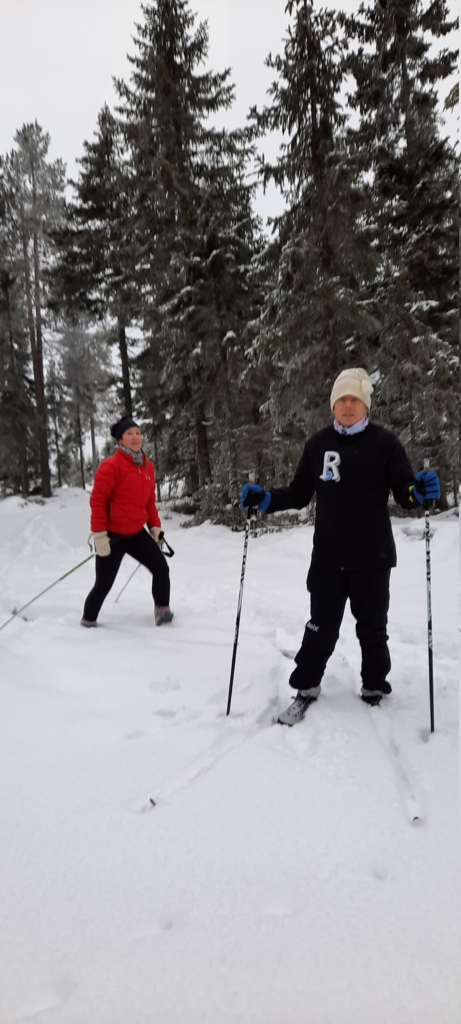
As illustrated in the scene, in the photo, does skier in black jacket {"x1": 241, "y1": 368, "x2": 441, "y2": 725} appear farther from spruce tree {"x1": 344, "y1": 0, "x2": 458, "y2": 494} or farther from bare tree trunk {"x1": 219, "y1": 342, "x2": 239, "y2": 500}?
bare tree trunk {"x1": 219, "y1": 342, "x2": 239, "y2": 500}

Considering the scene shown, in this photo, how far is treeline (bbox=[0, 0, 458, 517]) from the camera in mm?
10219

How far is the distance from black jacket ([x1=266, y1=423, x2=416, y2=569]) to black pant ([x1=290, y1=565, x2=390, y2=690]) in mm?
120

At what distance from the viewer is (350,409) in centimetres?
320

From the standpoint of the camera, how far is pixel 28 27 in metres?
6.15

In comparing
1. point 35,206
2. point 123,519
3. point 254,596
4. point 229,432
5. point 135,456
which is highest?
point 35,206

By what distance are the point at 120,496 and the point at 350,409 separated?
2.85 meters

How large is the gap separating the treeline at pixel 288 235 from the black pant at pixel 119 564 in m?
6.66

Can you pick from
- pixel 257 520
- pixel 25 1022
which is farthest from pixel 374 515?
pixel 257 520

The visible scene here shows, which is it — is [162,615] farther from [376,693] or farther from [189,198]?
[189,198]

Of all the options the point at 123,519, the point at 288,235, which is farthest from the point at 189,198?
the point at 123,519

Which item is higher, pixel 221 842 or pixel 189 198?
pixel 189 198

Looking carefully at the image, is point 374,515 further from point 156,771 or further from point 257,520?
point 257,520

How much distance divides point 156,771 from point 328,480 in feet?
6.64

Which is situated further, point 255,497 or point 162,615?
point 162,615
